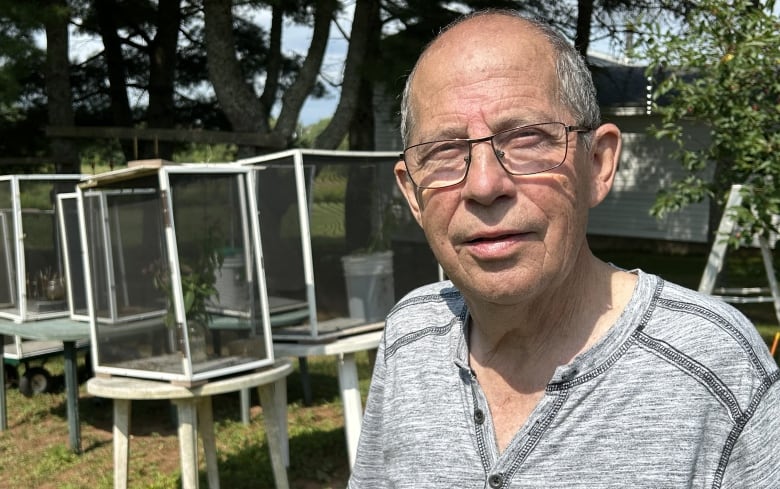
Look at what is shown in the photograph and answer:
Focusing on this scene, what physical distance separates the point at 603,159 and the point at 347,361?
12.3 feet

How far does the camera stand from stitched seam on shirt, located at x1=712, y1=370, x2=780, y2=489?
112 centimetres

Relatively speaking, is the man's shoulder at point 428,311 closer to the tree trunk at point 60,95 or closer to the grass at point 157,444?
the grass at point 157,444

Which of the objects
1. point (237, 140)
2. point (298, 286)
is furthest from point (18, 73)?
point (298, 286)

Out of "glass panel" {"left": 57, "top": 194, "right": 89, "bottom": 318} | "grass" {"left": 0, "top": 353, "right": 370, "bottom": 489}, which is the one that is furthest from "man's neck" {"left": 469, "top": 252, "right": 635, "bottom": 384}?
"glass panel" {"left": 57, "top": 194, "right": 89, "bottom": 318}

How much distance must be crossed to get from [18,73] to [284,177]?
4.15 m

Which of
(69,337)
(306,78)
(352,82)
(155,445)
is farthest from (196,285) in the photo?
(352,82)

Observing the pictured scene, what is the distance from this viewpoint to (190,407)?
413 centimetres

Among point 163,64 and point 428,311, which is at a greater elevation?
point 163,64

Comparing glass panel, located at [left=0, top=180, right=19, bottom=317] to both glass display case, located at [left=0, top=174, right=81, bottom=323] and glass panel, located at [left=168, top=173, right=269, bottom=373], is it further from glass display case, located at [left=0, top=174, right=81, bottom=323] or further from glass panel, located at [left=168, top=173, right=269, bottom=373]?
glass panel, located at [left=168, top=173, right=269, bottom=373]

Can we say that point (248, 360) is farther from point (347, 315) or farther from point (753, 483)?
point (753, 483)

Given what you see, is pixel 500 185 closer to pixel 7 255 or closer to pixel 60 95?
pixel 7 255

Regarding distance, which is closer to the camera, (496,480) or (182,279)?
(496,480)

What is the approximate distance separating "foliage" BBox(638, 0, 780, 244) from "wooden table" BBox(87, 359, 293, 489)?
294 cm

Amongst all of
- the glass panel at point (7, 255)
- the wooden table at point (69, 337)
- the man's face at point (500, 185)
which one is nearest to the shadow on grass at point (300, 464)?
the wooden table at point (69, 337)
